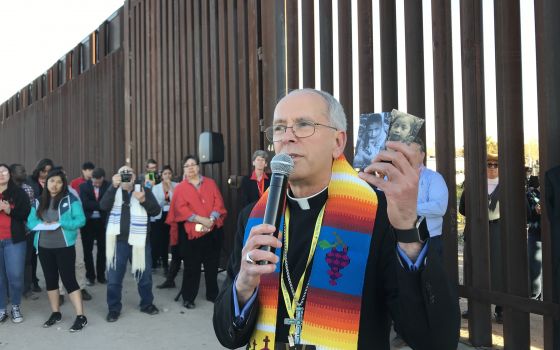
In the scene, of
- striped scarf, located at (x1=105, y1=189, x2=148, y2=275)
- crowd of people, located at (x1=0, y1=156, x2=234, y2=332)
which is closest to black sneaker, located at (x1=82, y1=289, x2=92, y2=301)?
crowd of people, located at (x1=0, y1=156, x2=234, y2=332)

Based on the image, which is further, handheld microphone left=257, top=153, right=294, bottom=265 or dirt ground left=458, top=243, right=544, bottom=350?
dirt ground left=458, top=243, right=544, bottom=350

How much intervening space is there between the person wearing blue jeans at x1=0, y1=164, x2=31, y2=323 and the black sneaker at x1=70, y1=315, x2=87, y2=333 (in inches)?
36.1

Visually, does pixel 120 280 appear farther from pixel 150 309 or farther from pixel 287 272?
pixel 287 272

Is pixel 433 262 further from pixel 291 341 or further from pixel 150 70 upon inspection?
pixel 150 70

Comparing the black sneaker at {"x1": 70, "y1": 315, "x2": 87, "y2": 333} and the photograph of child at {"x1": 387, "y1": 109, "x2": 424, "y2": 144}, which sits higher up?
the photograph of child at {"x1": 387, "y1": 109, "x2": 424, "y2": 144}

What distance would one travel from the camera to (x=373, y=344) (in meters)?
1.75

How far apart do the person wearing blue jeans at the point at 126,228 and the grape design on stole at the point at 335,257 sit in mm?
4364

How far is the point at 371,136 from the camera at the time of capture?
68.5 inches

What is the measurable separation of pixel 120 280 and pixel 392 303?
4890 millimetres

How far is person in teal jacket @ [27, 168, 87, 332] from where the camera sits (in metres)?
5.34

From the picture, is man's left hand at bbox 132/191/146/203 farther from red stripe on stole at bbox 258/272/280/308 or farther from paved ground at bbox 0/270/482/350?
red stripe on stole at bbox 258/272/280/308

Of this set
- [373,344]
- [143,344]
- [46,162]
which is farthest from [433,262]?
[46,162]

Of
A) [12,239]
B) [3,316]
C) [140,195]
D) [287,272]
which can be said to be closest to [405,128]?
[287,272]

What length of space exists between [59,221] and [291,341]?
4449mm
